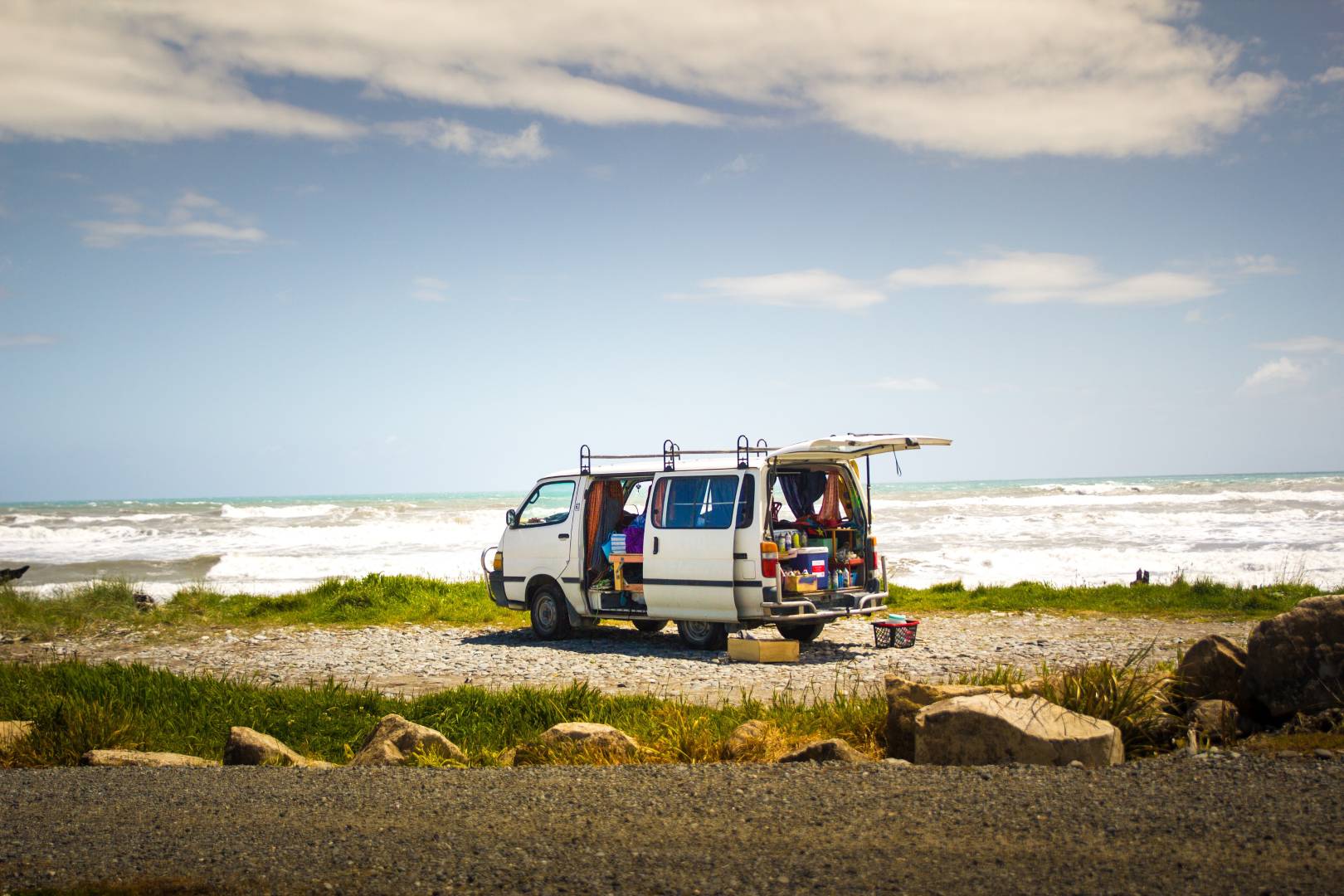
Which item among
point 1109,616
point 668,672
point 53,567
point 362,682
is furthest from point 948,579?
point 53,567

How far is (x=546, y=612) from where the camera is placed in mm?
13992

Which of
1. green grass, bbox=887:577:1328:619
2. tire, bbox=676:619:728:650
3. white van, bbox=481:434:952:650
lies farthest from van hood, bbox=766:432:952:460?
green grass, bbox=887:577:1328:619

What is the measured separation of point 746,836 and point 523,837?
102cm

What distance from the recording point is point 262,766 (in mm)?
6379

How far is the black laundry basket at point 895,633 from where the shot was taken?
12.2 meters

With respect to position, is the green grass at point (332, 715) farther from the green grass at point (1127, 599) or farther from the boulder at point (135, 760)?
the green grass at point (1127, 599)

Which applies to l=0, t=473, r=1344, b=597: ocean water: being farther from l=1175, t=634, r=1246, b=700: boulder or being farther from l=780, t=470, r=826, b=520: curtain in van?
l=1175, t=634, r=1246, b=700: boulder

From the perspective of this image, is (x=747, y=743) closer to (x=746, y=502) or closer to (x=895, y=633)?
(x=746, y=502)

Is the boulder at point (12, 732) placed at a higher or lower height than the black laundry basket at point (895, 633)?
higher

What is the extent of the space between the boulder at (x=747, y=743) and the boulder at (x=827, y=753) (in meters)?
0.37

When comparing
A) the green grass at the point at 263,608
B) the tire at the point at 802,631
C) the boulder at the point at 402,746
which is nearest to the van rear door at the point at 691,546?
the tire at the point at 802,631

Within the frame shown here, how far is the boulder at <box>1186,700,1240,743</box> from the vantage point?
636 centimetres

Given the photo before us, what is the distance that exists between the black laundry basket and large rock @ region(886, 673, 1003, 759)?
5.44 m

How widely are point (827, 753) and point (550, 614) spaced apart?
833 centimetres
